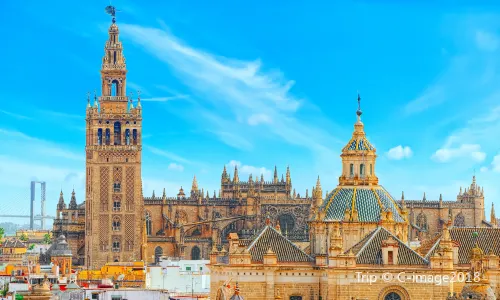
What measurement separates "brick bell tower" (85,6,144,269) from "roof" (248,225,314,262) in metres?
67.4

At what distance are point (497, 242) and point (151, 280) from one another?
120 feet

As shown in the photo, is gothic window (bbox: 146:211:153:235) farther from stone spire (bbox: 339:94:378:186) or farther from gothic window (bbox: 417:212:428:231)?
stone spire (bbox: 339:94:378:186)

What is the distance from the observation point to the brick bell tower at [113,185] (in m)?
146

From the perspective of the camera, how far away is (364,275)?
2931 inches

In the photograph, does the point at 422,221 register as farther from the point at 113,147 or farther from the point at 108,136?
the point at 108,136

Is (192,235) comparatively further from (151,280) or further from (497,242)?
(497,242)

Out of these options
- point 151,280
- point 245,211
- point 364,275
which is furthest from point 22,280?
point 245,211

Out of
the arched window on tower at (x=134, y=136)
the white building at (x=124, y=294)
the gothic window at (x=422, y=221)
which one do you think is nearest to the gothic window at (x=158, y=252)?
the arched window on tower at (x=134, y=136)

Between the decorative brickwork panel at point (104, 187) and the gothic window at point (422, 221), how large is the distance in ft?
124

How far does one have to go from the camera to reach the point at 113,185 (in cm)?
14688

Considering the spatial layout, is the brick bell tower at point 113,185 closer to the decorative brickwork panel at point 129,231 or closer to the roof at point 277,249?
the decorative brickwork panel at point 129,231

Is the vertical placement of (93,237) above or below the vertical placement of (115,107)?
below

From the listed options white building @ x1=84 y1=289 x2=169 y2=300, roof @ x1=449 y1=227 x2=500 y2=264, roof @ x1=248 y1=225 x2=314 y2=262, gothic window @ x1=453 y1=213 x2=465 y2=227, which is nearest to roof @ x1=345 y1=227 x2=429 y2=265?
roof @ x1=248 y1=225 x2=314 y2=262

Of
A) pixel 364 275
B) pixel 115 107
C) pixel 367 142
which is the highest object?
pixel 115 107
